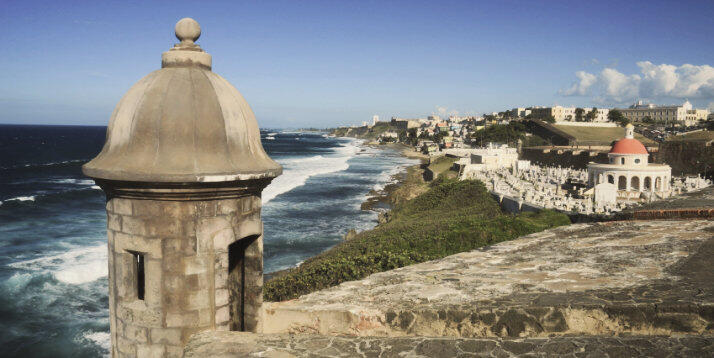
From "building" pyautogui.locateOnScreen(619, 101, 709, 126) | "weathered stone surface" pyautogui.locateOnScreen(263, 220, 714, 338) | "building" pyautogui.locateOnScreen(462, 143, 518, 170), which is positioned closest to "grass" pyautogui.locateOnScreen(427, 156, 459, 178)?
"building" pyautogui.locateOnScreen(462, 143, 518, 170)

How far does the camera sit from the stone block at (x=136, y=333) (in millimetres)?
4082

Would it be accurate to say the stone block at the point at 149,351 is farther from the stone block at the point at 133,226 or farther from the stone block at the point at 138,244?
the stone block at the point at 133,226

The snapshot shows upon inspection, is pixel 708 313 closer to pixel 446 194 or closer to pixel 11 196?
pixel 446 194

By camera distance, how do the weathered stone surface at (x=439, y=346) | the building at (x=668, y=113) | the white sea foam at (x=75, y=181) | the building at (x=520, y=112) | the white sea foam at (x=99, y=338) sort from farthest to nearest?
1. the building at (x=520, y=112)
2. the building at (x=668, y=113)
3. the white sea foam at (x=75, y=181)
4. the white sea foam at (x=99, y=338)
5. the weathered stone surface at (x=439, y=346)

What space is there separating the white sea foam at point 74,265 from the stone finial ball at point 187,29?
16.2 m

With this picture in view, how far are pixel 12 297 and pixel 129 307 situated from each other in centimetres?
1559

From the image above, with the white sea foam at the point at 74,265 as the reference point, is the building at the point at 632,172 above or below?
above

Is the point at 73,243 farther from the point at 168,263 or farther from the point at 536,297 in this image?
the point at 536,297

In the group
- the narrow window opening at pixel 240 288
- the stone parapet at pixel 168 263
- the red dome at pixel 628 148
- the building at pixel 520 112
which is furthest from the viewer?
the building at pixel 520 112

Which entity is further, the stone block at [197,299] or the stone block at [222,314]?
the stone block at [222,314]

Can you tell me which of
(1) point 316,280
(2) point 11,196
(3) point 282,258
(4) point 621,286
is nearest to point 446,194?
(3) point 282,258

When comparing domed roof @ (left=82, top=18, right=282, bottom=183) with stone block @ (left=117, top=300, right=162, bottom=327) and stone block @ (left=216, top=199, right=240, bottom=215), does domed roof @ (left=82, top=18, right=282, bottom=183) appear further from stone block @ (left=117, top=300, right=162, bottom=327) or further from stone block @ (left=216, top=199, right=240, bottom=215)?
stone block @ (left=117, top=300, right=162, bottom=327)

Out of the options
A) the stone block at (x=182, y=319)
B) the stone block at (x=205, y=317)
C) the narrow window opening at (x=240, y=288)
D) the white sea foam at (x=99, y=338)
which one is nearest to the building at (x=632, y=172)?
the white sea foam at (x=99, y=338)

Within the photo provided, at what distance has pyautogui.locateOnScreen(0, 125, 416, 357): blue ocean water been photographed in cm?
1398
